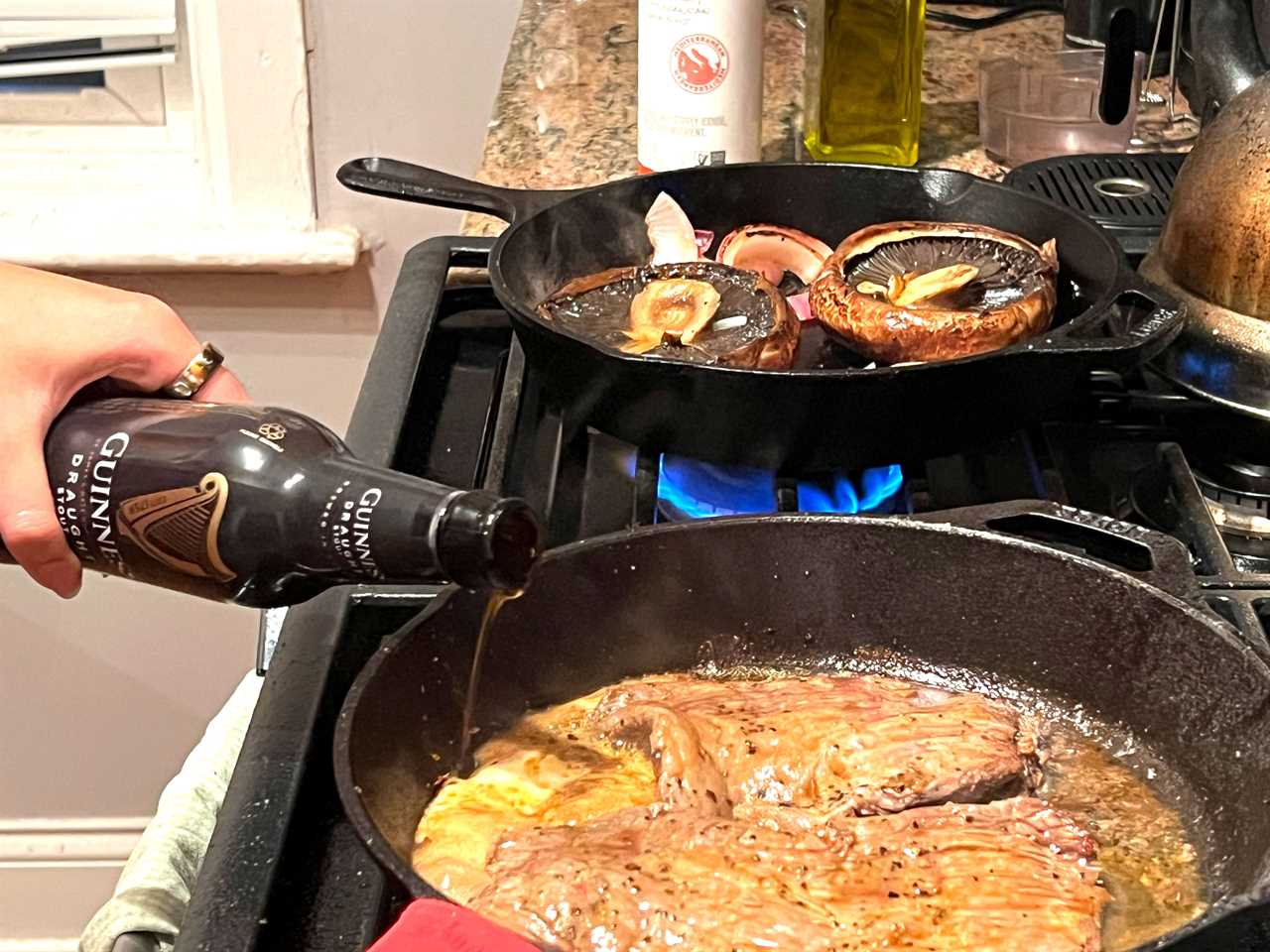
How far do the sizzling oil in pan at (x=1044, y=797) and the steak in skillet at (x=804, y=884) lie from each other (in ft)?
0.09

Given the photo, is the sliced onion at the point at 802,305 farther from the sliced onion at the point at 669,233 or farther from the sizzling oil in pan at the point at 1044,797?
the sizzling oil in pan at the point at 1044,797

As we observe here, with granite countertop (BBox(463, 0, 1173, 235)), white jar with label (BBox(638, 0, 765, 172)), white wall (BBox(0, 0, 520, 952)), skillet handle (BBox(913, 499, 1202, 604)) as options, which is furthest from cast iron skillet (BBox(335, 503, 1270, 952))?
white wall (BBox(0, 0, 520, 952))

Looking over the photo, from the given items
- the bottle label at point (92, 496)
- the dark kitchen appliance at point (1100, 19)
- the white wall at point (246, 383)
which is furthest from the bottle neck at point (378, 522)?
the white wall at point (246, 383)

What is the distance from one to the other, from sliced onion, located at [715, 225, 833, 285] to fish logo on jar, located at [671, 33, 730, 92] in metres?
0.17

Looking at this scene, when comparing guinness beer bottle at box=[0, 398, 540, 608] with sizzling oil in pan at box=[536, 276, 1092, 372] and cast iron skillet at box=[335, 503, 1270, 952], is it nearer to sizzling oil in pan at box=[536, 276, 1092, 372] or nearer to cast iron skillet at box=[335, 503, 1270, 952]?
cast iron skillet at box=[335, 503, 1270, 952]

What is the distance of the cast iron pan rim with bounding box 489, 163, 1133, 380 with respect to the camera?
0.93 m

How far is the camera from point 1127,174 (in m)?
1.42

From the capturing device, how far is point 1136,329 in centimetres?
99

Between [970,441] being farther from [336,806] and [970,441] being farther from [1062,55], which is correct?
[1062,55]

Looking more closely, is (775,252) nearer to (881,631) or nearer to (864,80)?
(864,80)

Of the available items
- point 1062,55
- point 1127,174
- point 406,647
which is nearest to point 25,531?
point 406,647

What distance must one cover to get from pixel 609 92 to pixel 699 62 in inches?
16.0

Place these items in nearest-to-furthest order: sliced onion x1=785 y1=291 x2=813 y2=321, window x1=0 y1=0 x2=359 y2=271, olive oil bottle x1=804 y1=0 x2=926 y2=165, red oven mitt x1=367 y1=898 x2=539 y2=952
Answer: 1. red oven mitt x1=367 y1=898 x2=539 y2=952
2. sliced onion x1=785 y1=291 x2=813 y2=321
3. olive oil bottle x1=804 y1=0 x2=926 y2=165
4. window x1=0 y1=0 x2=359 y2=271

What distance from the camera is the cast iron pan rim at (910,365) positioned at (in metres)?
0.93
